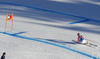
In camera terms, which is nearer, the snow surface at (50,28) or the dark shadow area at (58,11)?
the snow surface at (50,28)

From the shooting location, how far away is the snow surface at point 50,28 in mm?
11156

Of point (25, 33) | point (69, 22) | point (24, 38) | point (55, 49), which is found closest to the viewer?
point (55, 49)

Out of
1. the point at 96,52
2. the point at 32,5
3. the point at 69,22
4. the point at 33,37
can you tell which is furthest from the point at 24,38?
the point at 32,5

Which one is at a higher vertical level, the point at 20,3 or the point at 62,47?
the point at 20,3

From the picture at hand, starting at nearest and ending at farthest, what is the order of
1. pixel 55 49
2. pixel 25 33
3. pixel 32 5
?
pixel 55 49, pixel 25 33, pixel 32 5

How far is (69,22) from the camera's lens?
1659 cm

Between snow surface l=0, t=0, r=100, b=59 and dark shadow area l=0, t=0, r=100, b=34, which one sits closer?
snow surface l=0, t=0, r=100, b=59

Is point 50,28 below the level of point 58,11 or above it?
below

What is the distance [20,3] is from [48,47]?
978 cm

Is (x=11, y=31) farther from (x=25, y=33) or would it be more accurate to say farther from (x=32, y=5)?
(x=32, y=5)

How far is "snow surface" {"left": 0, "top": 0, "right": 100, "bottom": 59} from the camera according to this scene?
11156 millimetres

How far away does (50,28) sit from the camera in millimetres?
14875

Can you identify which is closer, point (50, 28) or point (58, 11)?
point (50, 28)

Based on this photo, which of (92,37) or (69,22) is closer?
(92,37)
